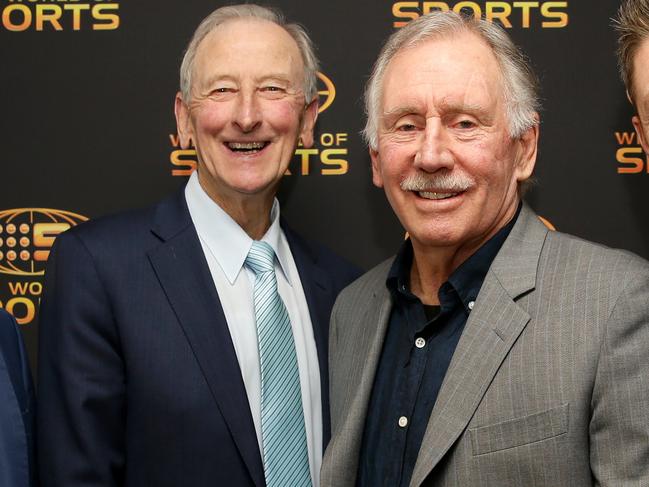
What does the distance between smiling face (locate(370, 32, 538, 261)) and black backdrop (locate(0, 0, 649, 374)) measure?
78 cm

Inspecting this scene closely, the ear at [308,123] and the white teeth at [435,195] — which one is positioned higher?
the ear at [308,123]

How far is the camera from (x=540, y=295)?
1612 millimetres

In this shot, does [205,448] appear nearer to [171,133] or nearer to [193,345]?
[193,345]

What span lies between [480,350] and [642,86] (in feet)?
2.64

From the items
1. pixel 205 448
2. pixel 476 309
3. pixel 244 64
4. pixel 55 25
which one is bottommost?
pixel 205 448

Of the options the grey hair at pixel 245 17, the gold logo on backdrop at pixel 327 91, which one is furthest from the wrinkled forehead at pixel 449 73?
the gold logo on backdrop at pixel 327 91

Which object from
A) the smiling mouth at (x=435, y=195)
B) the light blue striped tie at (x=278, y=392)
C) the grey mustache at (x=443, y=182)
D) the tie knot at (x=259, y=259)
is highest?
the grey mustache at (x=443, y=182)

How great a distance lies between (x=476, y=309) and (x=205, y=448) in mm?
711

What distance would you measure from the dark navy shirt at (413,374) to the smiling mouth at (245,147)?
59cm

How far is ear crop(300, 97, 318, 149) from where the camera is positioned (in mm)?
2291

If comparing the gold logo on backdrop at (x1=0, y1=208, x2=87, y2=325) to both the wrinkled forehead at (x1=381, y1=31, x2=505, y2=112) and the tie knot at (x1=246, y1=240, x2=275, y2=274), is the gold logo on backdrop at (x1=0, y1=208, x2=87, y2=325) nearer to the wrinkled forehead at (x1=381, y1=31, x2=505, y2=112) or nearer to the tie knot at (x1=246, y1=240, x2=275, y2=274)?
the tie knot at (x1=246, y1=240, x2=275, y2=274)

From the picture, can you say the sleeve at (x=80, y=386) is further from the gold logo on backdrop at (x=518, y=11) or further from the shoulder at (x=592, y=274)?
the gold logo on backdrop at (x=518, y=11)

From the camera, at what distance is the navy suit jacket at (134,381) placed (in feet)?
6.23

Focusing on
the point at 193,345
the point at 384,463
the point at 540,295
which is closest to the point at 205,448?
the point at 193,345
